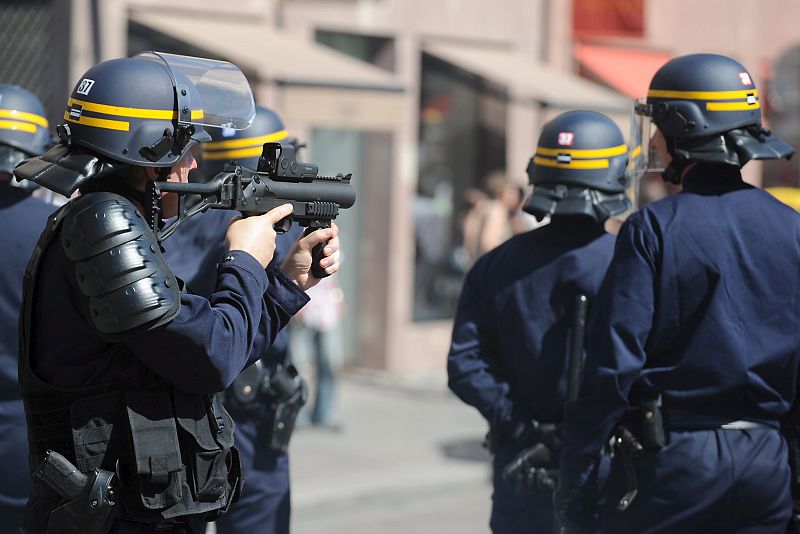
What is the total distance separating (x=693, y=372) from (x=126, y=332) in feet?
5.16

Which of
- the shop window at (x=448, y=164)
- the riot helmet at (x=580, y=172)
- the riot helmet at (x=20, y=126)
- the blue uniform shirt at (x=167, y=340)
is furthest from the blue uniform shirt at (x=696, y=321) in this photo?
the shop window at (x=448, y=164)

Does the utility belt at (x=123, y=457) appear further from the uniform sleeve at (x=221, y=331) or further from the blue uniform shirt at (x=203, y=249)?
the blue uniform shirt at (x=203, y=249)

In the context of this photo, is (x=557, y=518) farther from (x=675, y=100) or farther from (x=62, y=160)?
(x=62, y=160)

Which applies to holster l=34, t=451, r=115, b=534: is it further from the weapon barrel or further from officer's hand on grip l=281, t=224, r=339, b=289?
the weapon barrel

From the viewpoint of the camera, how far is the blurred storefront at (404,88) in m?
9.56

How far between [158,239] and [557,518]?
1.51m

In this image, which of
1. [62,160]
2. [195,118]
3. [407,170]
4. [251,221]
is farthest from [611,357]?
[407,170]

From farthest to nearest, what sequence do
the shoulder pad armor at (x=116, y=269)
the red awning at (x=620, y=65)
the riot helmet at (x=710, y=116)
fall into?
1. the red awning at (x=620, y=65)
2. the riot helmet at (x=710, y=116)
3. the shoulder pad armor at (x=116, y=269)

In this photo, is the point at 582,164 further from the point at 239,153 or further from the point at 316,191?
the point at 316,191

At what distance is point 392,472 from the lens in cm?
795

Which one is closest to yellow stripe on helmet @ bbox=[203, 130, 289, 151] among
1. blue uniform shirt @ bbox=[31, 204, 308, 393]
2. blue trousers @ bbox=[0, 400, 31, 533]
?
blue trousers @ bbox=[0, 400, 31, 533]

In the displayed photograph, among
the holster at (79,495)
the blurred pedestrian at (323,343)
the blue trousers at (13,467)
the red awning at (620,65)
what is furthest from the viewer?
the red awning at (620,65)

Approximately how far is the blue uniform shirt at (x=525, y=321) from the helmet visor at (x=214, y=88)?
1312mm

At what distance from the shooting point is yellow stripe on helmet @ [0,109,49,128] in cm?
429
